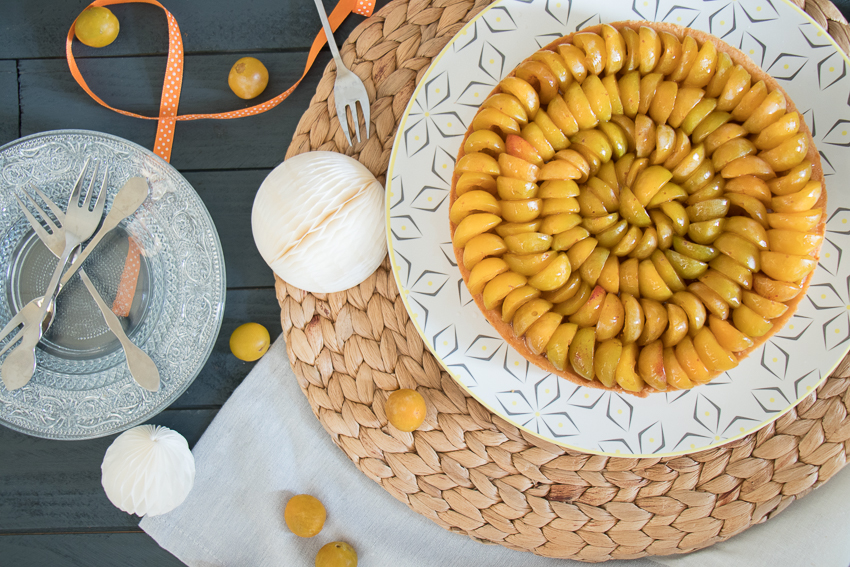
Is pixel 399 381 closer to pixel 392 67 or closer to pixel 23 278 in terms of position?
pixel 392 67

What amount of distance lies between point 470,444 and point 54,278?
3.76 feet

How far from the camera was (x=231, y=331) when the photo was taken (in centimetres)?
164

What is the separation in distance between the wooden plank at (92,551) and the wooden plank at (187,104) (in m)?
1.13

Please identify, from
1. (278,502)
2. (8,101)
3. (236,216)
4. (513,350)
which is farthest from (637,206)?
(8,101)

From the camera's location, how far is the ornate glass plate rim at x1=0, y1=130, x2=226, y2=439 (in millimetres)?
1498

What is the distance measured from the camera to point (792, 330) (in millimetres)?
1297

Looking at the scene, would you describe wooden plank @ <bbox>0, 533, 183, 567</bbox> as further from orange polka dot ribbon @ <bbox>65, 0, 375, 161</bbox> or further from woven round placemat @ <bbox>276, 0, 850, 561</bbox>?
orange polka dot ribbon @ <bbox>65, 0, 375, 161</bbox>

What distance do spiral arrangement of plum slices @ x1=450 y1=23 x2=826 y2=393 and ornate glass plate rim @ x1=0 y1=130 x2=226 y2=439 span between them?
0.74m

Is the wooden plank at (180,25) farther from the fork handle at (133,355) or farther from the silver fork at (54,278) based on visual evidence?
the fork handle at (133,355)

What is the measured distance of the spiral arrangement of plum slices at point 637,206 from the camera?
1106mm

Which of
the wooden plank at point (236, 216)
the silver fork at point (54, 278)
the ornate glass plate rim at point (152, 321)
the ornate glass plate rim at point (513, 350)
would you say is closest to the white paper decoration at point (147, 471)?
the ornate glass plate rim at point (152, 321)

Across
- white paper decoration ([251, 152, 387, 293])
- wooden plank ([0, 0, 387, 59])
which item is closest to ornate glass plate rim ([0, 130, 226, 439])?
white paper decoration ([251, 152, 387, 293])

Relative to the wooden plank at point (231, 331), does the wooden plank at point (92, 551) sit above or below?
below

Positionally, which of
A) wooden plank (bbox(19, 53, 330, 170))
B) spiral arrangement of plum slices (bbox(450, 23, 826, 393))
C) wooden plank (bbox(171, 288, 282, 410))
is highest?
spiral arrangement of plum slices (bbox(450, 23, 826, 393))
